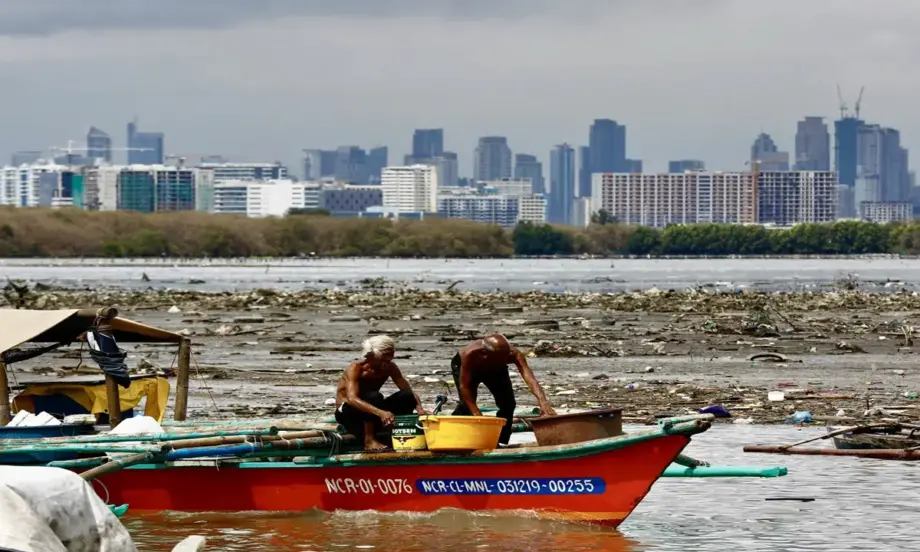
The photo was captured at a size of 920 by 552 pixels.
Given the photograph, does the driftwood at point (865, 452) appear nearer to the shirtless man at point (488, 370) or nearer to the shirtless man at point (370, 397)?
the shirtless man at point (488, 370)

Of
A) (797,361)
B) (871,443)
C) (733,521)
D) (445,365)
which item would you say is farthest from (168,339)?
(797,361)

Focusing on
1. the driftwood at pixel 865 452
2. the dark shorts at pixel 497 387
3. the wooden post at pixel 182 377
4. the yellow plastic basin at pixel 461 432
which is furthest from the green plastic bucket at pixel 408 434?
the driftwood at pixel 865 452

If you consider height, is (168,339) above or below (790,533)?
above

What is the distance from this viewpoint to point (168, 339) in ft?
65.8

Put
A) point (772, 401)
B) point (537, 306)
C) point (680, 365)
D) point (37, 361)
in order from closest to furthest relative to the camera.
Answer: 1. point (772, 401)
2. point (680, 365)
3. point (37, 361)
4. point (537, 306)

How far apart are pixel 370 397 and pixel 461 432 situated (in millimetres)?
1253

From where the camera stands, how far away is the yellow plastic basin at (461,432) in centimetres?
1600

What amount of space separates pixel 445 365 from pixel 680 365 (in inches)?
→ 178

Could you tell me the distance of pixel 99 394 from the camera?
20.7 meters

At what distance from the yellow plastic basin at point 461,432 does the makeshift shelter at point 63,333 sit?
444 centimetres

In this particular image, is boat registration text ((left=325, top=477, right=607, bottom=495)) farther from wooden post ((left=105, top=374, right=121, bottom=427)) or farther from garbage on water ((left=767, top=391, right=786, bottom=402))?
garbage on water ((left=767, top=391, right=786, bottom=402))

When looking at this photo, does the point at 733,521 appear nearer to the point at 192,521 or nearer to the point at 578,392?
the point at 192,521

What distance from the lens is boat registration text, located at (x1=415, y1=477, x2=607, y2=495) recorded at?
52.8 feet

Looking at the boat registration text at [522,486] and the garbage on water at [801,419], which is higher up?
the boat registration text at [522,486]
